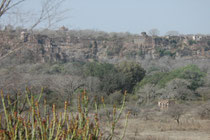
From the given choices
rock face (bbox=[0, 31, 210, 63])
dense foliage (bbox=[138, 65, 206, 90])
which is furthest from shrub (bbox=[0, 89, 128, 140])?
rock face (bbox=[0, 31, 210, 63])

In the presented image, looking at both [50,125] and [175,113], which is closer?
[50,125]

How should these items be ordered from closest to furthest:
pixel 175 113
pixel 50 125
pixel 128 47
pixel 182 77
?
pixel 50 125 < pixel 175 113 < pixel 182 77 < pixel 128 47

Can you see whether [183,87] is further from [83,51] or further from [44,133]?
[83,51]

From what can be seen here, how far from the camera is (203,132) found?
13.7 metres

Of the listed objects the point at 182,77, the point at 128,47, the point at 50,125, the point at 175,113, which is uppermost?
the point at 50,125

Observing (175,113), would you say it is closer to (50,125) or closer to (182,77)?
(182,77)

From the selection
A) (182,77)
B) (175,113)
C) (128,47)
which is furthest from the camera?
(128,47)

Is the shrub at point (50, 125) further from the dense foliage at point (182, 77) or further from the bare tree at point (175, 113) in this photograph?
the dense foliage at point (182, 77)

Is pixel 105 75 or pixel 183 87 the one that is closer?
pixel 183 87

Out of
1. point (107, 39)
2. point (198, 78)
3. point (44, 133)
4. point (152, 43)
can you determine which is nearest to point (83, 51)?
point (107, 39)

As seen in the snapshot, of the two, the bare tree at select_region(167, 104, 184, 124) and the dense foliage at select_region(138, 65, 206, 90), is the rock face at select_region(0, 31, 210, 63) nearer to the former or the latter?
the dense foliage at select_region(138, 65, 206, 90)

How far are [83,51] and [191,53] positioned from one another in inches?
841

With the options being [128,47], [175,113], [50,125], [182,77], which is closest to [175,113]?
[175,113]

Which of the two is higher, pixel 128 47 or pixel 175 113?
pixel 128 47
